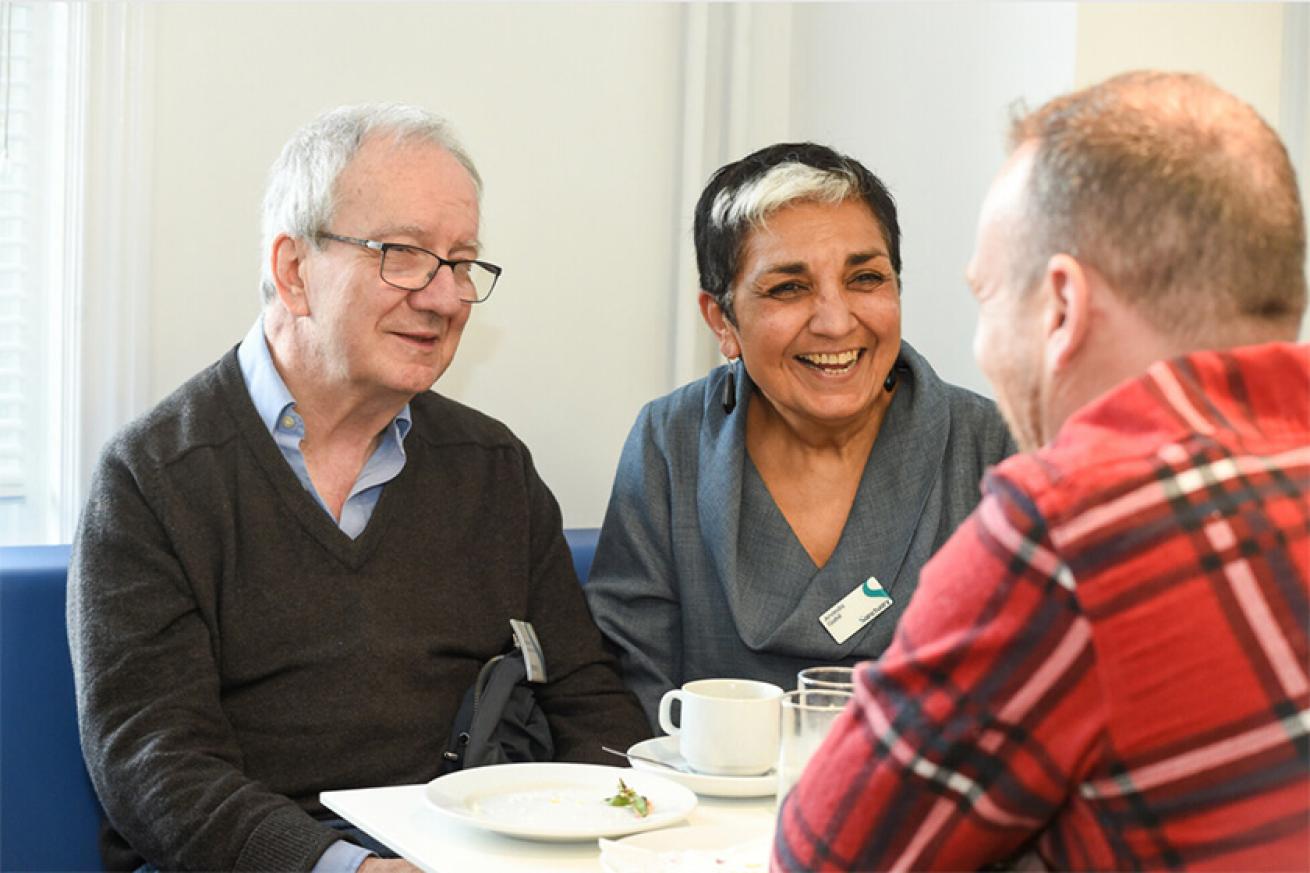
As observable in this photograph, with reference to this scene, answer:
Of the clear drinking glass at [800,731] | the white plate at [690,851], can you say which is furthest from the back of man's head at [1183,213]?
the white plate at [690,851]

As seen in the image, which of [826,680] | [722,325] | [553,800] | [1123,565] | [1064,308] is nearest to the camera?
[1123,565]

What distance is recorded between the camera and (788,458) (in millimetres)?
2355

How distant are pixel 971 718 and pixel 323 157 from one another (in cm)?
153

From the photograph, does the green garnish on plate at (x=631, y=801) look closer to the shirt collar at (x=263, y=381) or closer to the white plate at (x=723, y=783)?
the white plate at (x=723, y=783)

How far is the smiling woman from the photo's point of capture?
2.20 m

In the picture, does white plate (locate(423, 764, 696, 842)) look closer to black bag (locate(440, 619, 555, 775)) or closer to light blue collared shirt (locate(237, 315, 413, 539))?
black bag (locate(440, 619, 555, 775))

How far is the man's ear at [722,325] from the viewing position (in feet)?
7.80

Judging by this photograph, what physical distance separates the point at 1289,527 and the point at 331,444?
156 centimetres

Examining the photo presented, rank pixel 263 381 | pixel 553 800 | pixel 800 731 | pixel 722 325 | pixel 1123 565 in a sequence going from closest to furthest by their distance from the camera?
pixel 1123 565
pixel 800 731
pixel 553 800
pixel 263 381
pixel 722 325

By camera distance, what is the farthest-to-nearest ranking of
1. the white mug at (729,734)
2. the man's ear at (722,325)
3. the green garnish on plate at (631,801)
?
1. the man's ear at (722,325)
2. the white mug at (729,734)
3. the green garnish on plate at (631,801)

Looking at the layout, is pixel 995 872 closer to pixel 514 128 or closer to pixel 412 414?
pixel 412 414

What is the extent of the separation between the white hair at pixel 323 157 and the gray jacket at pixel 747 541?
548mm

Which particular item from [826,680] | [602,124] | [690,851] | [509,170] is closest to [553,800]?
[690,851]

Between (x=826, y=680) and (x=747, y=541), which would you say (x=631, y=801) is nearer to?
(x=826, y=680)
